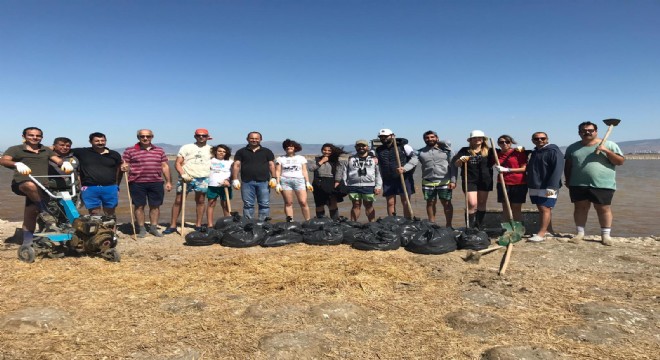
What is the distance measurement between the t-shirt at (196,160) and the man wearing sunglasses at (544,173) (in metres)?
6.09

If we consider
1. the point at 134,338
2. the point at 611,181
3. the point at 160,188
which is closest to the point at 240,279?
the point at 134,338

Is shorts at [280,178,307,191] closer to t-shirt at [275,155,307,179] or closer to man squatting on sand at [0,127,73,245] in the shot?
t-shirt at [275,155,307,179]

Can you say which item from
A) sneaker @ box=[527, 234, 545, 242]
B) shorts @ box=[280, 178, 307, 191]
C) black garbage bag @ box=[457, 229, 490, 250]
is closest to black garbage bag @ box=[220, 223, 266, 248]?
shorts @ box=[280, 178, 307, 191]

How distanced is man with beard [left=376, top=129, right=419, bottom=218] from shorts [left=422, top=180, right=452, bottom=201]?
377mm

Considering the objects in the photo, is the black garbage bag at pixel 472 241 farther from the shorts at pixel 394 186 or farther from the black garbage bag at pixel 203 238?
the black garbage bag at pixel 203 238

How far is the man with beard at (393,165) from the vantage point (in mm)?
7621

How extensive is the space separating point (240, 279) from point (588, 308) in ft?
12.8

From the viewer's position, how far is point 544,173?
6.48m

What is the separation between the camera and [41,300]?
13.0 feet

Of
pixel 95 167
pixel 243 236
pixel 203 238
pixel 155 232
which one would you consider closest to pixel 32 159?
pixel 95 167

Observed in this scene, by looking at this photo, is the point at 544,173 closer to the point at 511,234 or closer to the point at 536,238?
the point at 536,238

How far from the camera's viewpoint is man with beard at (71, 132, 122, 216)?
663 centimetres

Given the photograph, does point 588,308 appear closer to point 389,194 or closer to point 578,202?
point 578,202

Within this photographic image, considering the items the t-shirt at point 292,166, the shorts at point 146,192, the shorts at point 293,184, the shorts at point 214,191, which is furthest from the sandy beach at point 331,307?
the t-shirt at point 292,166
